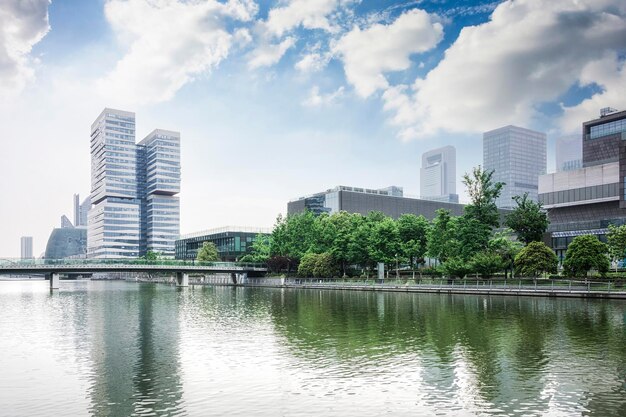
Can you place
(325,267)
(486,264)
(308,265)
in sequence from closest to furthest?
(486,264) < (325,267) < (308,265)

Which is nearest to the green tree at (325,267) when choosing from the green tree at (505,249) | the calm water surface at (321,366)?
the green tree at (505,249)

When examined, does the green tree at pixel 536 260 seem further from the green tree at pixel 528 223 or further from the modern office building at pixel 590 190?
the modern office building at pixel 590 190

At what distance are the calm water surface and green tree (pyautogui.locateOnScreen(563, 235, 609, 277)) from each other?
78.1ft

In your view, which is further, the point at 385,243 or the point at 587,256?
the point at 385,243

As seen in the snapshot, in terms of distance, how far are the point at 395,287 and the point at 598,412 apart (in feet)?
265

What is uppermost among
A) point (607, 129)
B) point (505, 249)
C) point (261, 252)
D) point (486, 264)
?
point (607, 129)

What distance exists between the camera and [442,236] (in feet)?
333

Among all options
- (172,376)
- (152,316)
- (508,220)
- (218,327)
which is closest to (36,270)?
(152,316)

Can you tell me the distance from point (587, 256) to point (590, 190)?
4608cm

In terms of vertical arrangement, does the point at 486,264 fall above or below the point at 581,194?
below

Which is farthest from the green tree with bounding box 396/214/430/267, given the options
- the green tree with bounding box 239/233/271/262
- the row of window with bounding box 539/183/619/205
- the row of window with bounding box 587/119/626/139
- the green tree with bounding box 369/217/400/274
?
the green tree with bounding box 239/233/271/262

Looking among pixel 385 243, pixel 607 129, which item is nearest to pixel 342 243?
pixel 385 243

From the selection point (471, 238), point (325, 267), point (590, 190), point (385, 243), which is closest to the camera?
point (471, 238)

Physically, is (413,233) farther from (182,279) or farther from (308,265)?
(182,279)
